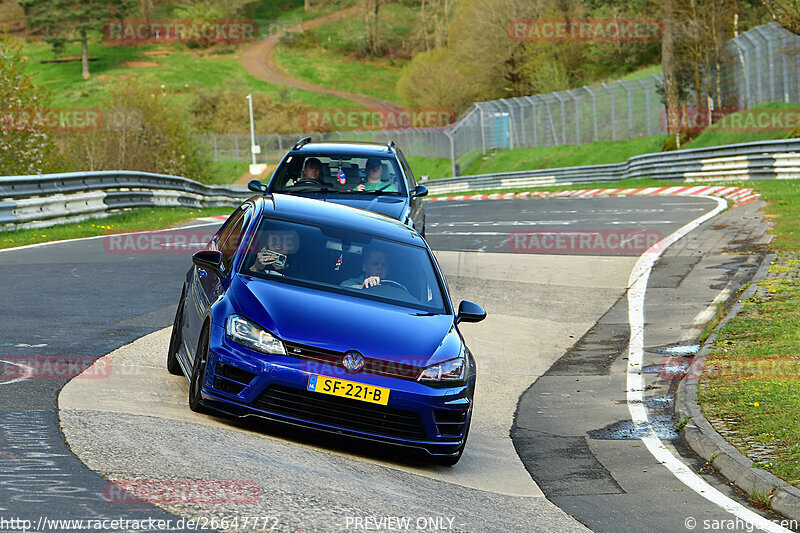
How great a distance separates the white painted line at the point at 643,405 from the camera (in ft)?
22.4

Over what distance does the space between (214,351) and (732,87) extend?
1692 inches

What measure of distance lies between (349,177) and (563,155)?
147 ft

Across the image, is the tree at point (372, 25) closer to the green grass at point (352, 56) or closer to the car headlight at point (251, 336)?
the green grass at point (352, 56)

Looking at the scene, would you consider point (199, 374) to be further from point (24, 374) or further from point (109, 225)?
point (109, 225)

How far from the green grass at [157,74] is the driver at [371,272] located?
328 ft

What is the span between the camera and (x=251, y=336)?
6.96 metres

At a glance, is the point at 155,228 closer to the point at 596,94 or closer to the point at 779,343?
the point at 779,343

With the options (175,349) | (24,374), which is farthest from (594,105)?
(24,374)

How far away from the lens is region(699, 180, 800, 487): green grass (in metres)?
8.02

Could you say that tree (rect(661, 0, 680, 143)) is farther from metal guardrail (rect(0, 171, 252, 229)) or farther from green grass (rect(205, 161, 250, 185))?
green grass (rect(205, 161, 250, 185))

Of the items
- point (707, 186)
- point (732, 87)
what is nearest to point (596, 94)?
point (732, 87)

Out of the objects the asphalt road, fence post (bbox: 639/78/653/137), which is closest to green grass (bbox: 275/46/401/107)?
fence post (bbox: 639/78/653/137)

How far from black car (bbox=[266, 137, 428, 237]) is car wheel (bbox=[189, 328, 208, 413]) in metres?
5.58

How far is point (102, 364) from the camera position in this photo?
29.3ft
